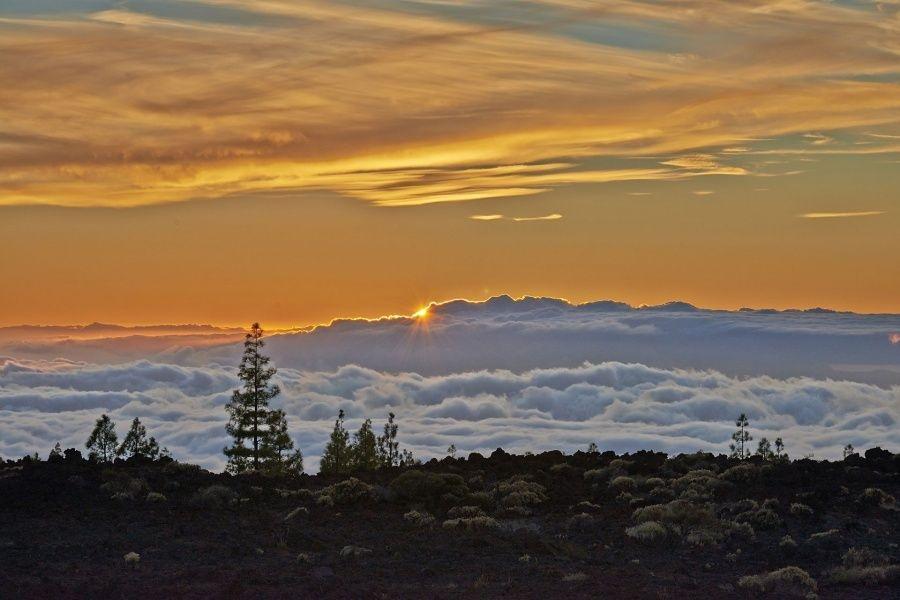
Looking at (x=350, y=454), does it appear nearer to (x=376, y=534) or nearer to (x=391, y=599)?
(x=376, y=534)

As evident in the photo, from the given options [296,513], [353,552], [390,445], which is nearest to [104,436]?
[390,445]

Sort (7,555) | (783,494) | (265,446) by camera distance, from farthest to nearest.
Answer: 1. (265,446)
2. (783,494)
3. (7,555)

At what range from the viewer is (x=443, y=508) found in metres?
35.9

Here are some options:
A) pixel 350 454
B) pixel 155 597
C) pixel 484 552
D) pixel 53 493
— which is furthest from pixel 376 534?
pixel 350 454

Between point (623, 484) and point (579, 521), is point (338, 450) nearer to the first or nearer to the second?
point (623, 484)

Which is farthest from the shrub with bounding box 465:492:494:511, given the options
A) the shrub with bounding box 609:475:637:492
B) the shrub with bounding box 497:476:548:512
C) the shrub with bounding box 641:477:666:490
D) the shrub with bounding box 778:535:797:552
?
the shrub with bounding box 778:535:797:552

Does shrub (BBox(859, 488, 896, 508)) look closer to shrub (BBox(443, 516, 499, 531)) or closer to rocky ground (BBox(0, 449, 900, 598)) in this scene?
rocky ground (BBox(0, 449, 900, 598))

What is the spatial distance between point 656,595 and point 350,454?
6401cm

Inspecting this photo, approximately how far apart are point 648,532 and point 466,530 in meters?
5.37

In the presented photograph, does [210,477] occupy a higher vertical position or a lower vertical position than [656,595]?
higher

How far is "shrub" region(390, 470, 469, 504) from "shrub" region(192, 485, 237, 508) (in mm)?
5488

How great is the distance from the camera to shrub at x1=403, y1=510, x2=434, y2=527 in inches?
1319

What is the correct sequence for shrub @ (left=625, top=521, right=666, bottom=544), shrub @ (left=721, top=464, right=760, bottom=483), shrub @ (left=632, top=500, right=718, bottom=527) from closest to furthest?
shrub @ (left=625, top=521, right=666, bottom=544) < shrub @ (left=632, top=500, right=718, bottom=527) < shrub @ (left=721, top=464, right=760, bottom=483)

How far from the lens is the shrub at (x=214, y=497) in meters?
36.5
